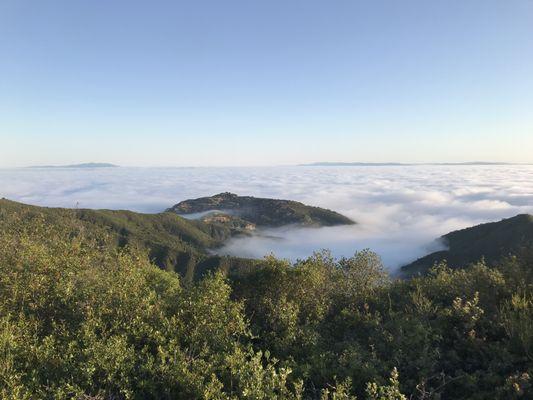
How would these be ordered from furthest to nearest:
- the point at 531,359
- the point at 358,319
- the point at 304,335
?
the point at 358,319 → the point at 304,335 → the point at 531,359

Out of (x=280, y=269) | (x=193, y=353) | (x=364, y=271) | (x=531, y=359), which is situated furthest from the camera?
(x=364, y=271)

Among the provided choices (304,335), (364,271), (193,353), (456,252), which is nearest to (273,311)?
(304,335)

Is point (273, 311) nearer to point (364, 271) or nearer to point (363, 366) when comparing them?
point (363, 366)

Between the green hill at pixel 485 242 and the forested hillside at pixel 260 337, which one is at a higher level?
the forested hillside at pixel 260 337

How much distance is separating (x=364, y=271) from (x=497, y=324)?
1186 cm

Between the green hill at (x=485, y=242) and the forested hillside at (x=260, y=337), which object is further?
the green hill at (x=485, y=242)

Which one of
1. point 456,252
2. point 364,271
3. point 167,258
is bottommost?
point 167,258

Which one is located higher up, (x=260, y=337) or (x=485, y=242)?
(x=260, y=337)

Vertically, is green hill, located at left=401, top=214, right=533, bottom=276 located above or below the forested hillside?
below

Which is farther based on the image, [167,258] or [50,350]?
[167,258]

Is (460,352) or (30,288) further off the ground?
(30,288)

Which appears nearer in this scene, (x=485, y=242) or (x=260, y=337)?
(x=260, y=337)

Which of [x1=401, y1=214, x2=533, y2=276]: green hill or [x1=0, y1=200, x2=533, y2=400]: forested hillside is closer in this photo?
[x1=0, y1=200, x2=533, y2=400]: forested hillside

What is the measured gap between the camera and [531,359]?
920 cm
